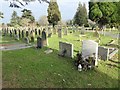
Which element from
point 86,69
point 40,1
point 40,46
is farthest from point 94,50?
point 40,46

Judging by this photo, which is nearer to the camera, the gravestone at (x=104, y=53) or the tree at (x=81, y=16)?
the gravestone at (x=104, y=53)

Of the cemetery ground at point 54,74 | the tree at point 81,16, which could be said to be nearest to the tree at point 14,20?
the tree at point 81,16

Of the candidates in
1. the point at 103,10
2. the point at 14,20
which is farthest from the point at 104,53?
the point at 14,20

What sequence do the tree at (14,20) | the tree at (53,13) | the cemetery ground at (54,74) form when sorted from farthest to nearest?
the tree at (14,20), the tree at (53,13), the cemetery ground at (54,74)

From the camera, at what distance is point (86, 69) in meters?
10.1

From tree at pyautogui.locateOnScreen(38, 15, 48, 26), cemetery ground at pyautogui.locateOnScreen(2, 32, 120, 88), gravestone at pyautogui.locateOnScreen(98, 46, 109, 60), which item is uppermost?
→ tree at pyautogui.locateOnScreen(38, 15, 48, 26)

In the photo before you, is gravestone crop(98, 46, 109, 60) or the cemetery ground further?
gravestone crop(98, 46, 109, 60)

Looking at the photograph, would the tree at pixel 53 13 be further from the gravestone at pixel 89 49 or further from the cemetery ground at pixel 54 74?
the gravestone at pixel 89 49

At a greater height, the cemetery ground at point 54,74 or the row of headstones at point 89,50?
the row of headstones at point 89,50

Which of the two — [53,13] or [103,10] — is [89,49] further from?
[53,13]

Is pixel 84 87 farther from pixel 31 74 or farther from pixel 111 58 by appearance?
pixel 111 58

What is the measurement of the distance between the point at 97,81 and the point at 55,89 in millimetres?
1829

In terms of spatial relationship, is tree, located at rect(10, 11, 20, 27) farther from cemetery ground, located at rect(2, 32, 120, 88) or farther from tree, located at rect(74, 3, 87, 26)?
cemetery ground, located at rect(2, 32, 120, 88)

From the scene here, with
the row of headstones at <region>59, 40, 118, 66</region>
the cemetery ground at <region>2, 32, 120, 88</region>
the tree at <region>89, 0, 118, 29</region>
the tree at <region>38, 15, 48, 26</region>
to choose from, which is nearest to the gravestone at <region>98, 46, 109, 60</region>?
the row of headstones at <region>59, 40, 118, 66</region>
